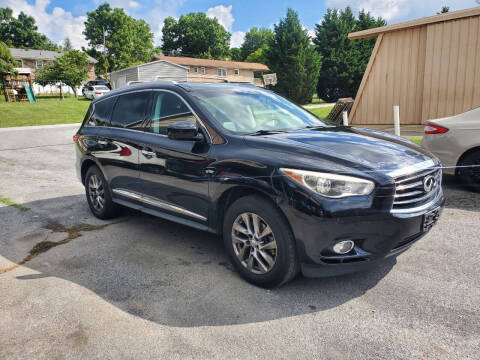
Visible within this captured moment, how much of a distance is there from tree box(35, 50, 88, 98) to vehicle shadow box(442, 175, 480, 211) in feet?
134

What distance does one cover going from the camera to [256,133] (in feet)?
12.3

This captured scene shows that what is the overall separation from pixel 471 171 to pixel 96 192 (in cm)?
553

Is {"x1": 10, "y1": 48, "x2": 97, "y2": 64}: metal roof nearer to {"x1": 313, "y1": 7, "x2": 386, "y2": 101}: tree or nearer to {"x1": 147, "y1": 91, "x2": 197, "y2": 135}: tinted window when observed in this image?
{"x1": 313, "y1": 7, "x2": 386, "y2": 101}: tree

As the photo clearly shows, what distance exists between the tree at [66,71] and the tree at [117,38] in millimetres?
23414

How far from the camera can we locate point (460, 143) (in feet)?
19.7

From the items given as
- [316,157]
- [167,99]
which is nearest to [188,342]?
[316,157]

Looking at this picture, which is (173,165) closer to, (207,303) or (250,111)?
(250,111)

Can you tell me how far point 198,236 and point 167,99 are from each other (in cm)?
163

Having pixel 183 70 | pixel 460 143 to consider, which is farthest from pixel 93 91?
pixel 460 143

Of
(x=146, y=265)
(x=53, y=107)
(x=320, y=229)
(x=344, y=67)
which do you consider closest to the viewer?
(x=320, y=229)

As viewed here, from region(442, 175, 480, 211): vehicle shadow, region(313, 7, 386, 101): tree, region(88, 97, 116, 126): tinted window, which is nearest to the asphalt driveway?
region(442, 175, 480, 211): vehicle shadow

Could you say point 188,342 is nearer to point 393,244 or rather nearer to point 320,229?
point 320,229

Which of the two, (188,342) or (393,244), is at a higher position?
(393,244)

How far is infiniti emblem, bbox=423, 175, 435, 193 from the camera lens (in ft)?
10.7
